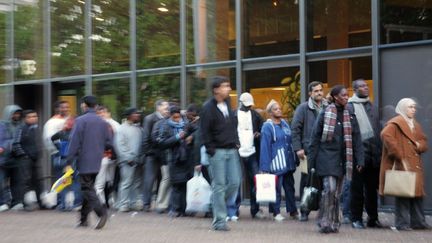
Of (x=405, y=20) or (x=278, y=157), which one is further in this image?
(x=405, y=20)

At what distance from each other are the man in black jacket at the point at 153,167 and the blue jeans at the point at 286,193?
201 cm


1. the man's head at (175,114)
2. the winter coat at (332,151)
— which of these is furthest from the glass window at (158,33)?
the winter coat at (332,151)

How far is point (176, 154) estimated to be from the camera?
1281 cm

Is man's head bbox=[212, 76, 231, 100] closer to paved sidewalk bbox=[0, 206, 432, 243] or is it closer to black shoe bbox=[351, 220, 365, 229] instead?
paved sidewalk bbox=[0, 206, 432, 243]

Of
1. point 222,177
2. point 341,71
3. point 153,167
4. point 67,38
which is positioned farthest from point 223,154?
point 67,38

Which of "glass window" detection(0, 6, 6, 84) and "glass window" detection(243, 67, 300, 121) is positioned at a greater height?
"glass window" detection(0, 6, 6, 84)

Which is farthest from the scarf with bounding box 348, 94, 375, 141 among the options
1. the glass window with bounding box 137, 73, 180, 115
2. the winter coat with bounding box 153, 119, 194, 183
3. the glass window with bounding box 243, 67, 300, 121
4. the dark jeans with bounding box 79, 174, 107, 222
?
the glass window with bounding box 137, 73, 180, 115

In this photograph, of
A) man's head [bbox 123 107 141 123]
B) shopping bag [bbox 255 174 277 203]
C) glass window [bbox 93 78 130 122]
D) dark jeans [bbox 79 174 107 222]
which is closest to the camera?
dark jeans [bbox 79 174 107 222]

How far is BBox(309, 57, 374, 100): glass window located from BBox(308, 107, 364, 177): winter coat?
2333mm

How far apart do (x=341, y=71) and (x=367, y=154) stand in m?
2.66

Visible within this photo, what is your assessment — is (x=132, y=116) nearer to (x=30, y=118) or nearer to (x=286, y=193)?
(x=30, y=118)

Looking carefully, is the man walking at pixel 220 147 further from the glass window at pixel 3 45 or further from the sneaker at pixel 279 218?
the glass window at pixel 3 45

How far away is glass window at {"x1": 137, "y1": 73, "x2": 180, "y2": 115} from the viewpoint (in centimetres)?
1592

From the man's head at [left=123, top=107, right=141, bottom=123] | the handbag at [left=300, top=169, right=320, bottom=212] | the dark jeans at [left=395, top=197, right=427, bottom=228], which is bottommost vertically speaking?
the dark jeans at [left=395, top=197, right=427, bottom=228]
